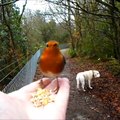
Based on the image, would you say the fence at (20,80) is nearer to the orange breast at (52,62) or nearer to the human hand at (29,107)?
the human hand at (29,107)

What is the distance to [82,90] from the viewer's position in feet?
31.9

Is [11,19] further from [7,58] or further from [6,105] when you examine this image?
[6,105]

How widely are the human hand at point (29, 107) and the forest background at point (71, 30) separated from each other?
1383mm

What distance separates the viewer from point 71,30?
28812mm

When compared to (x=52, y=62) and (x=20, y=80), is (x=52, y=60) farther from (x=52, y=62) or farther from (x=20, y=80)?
(x=20, y=80)

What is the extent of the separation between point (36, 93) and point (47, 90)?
113 mm

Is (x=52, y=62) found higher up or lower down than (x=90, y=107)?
higher up

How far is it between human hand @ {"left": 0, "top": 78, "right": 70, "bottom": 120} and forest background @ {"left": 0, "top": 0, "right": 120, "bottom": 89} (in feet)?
4.54

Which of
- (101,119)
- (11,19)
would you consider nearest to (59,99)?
(101,119)

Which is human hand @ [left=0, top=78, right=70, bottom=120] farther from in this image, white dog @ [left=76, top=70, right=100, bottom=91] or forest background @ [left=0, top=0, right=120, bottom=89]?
white dog @ [left=76, top=70, right=100, bottom=91]

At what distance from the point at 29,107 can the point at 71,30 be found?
26.3m

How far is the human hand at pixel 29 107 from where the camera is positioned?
2.40 m

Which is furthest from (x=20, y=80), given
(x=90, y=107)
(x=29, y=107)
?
(x=29, y=107)

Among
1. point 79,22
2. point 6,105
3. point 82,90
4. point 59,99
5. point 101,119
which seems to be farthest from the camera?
point 79,22
